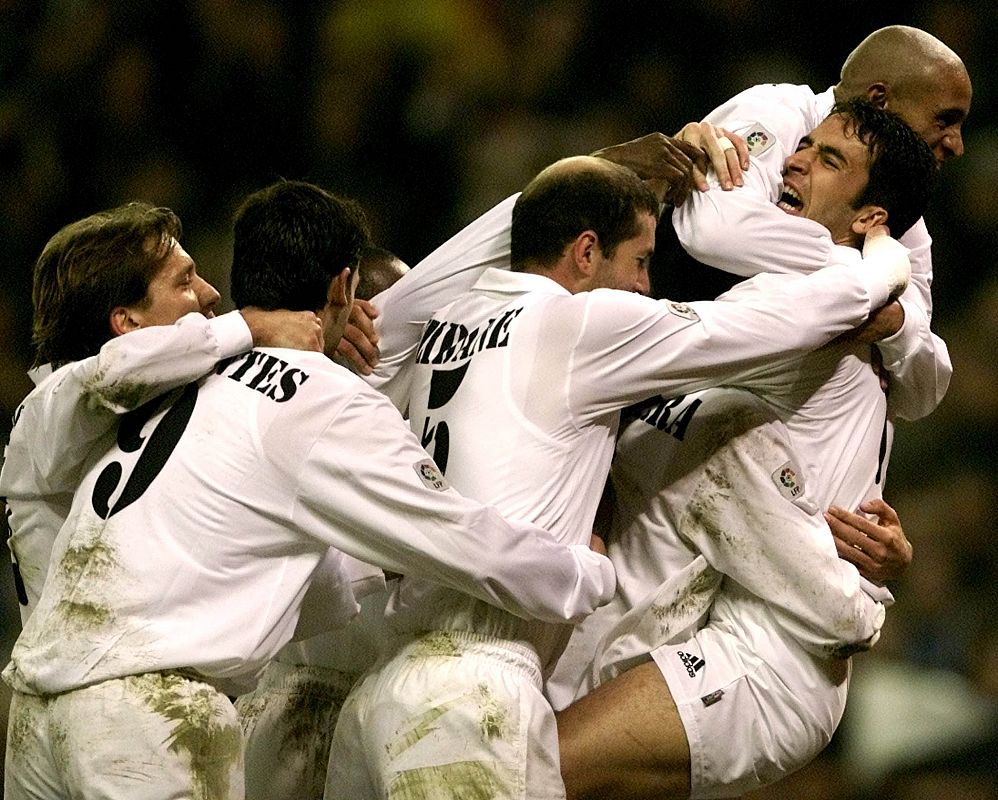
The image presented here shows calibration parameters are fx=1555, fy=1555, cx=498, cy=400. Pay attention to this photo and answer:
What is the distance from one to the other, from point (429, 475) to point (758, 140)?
142cm

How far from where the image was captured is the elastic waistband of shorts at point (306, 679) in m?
4.00

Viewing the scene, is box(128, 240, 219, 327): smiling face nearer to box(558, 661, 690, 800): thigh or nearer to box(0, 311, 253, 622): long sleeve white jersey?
box(0, 311, 253, 622): long sleeve white jersey

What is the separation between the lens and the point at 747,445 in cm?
368

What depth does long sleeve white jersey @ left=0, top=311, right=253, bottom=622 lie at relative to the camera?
323 cm

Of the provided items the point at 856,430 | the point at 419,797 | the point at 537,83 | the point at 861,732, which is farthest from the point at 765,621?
the point at 537,83

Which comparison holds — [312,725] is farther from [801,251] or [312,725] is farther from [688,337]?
[801,251]

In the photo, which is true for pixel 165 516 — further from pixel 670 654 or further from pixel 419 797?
pixel 670 654

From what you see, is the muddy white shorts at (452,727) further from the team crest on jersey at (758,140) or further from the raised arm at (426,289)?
the team crest on jersey at (758,140)

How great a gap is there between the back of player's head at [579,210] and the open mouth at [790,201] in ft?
1.44

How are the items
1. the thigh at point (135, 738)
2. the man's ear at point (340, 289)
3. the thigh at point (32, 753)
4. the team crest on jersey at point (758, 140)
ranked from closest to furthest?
1. the thigh at point (135, 738)
2. the thigh at point (32, 753)
3. the man's ear at point (340, 289)
4. the team crest on jersey at point (758, 140)

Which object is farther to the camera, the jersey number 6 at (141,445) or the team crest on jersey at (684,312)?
the team crest on jersey at (684,312)

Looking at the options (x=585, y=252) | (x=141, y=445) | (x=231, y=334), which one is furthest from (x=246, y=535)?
(x=585, y=252)

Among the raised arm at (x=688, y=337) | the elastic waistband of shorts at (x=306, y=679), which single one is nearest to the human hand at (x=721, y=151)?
the raised arm at (x=688, y=337)

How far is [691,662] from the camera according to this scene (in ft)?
12.2
